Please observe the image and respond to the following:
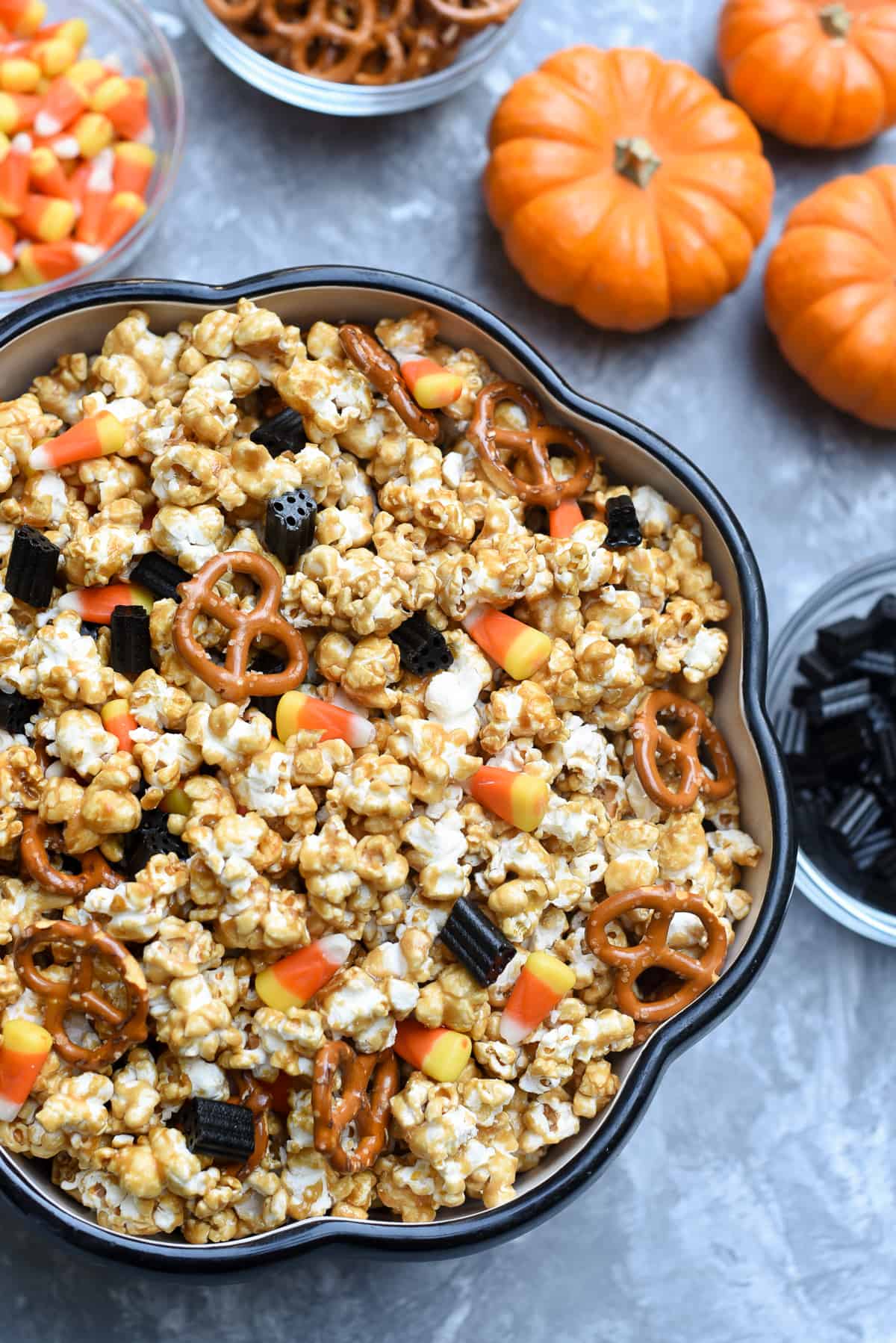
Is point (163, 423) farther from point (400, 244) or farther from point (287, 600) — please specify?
point (400, 244)

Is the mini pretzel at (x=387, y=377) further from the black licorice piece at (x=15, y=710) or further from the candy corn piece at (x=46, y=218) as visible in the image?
the candy corn piece at (x=46, y=218)

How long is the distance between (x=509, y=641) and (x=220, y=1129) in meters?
0.73

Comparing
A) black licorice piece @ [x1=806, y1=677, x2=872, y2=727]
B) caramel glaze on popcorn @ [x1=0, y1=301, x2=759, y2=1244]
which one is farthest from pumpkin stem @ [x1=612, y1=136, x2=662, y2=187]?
black licorice piece @ [x1=806, y1=677, x2=872, y2=727]

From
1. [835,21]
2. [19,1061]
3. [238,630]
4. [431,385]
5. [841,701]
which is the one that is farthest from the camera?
[835,21]

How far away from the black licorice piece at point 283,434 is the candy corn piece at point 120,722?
0.42m

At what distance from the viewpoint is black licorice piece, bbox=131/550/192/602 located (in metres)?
1.74

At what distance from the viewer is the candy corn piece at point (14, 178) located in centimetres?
230

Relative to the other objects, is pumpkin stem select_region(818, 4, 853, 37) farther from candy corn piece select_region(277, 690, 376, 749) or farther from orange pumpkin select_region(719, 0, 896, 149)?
candy corn piece select_region(277, 690, 376, 749)

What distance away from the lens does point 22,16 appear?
2375 mm

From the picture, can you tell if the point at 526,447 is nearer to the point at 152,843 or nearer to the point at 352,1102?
the point at 152,843

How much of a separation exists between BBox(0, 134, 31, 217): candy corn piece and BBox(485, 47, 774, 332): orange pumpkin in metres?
0.83

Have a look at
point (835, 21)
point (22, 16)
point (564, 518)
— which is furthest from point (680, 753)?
point (22, 16)

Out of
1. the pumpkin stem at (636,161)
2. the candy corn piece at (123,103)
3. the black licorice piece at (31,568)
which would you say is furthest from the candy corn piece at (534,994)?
the candy corn piece at (123,103)

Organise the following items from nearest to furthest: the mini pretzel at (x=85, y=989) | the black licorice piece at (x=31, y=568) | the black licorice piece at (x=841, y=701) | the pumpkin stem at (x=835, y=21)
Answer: the mini pretzel at (x=85, y=989) < the black licorice piece at (x=31, y=568) < the black licorice piece at (x=841, y=701) < the pumpkin stem at (x=835, y=21)
